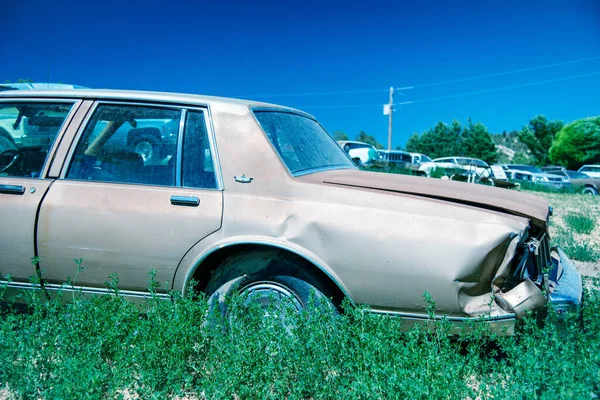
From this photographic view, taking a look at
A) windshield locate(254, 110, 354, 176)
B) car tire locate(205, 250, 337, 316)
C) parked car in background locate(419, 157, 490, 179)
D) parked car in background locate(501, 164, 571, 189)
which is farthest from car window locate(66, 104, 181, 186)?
parked car in background locate(501, 164, 571, 189)

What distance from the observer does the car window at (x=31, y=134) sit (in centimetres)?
336

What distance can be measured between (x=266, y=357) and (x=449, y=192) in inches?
58.8

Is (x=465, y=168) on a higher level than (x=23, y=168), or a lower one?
higher

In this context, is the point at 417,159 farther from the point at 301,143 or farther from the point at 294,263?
the point at 294,263

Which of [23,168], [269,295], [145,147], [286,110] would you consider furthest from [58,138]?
[269,295]

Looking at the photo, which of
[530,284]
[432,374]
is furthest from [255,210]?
[530,284]

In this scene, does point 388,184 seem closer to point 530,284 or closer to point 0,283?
point 530,284

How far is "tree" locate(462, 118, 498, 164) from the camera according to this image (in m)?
49.5

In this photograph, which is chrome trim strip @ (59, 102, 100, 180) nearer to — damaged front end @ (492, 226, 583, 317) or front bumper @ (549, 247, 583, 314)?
damaged front end @ (492, 226, 583, 317)

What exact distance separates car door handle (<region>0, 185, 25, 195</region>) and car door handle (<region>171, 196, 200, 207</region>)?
3.36ft

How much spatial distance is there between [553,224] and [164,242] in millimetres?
7454

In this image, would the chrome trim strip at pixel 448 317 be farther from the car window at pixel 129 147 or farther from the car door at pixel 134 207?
the car window at pixel 129 147

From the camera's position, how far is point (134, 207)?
302cm

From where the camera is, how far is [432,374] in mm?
2395
